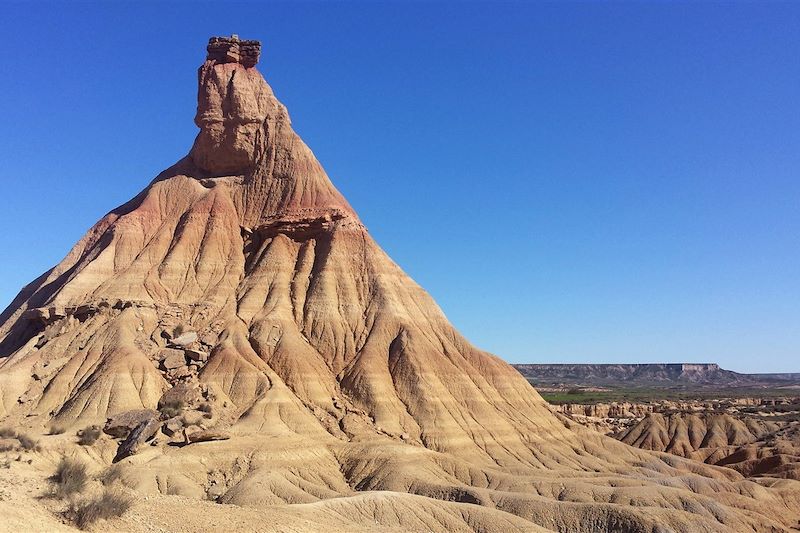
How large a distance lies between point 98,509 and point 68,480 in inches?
200

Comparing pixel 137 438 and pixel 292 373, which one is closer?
pixel 137 438

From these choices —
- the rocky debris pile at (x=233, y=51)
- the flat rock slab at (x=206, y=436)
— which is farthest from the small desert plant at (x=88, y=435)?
the rocky debris pile at (x=233, y=51)

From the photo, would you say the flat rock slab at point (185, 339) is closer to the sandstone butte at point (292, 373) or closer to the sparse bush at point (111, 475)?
the sandstone butte at point (292, 373)

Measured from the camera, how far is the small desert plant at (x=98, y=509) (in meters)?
28.2

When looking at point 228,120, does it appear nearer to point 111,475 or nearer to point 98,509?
point 111,475

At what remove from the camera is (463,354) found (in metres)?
82.5

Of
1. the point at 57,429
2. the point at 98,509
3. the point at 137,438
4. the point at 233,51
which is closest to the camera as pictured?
the point at 98,509

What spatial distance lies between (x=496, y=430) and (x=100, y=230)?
56727 millimetres

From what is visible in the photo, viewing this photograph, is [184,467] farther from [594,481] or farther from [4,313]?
[4,313]

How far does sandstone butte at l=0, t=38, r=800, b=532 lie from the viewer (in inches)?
2051

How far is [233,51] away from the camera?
318ft

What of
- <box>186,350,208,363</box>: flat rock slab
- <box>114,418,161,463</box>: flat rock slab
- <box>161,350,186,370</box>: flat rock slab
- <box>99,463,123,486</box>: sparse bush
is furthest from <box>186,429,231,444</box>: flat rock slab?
<box>186,350,208,363</box>: flat rock slab

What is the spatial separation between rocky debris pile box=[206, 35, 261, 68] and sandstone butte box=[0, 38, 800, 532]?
0.27 m

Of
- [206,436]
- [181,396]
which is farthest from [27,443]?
[181,396]
